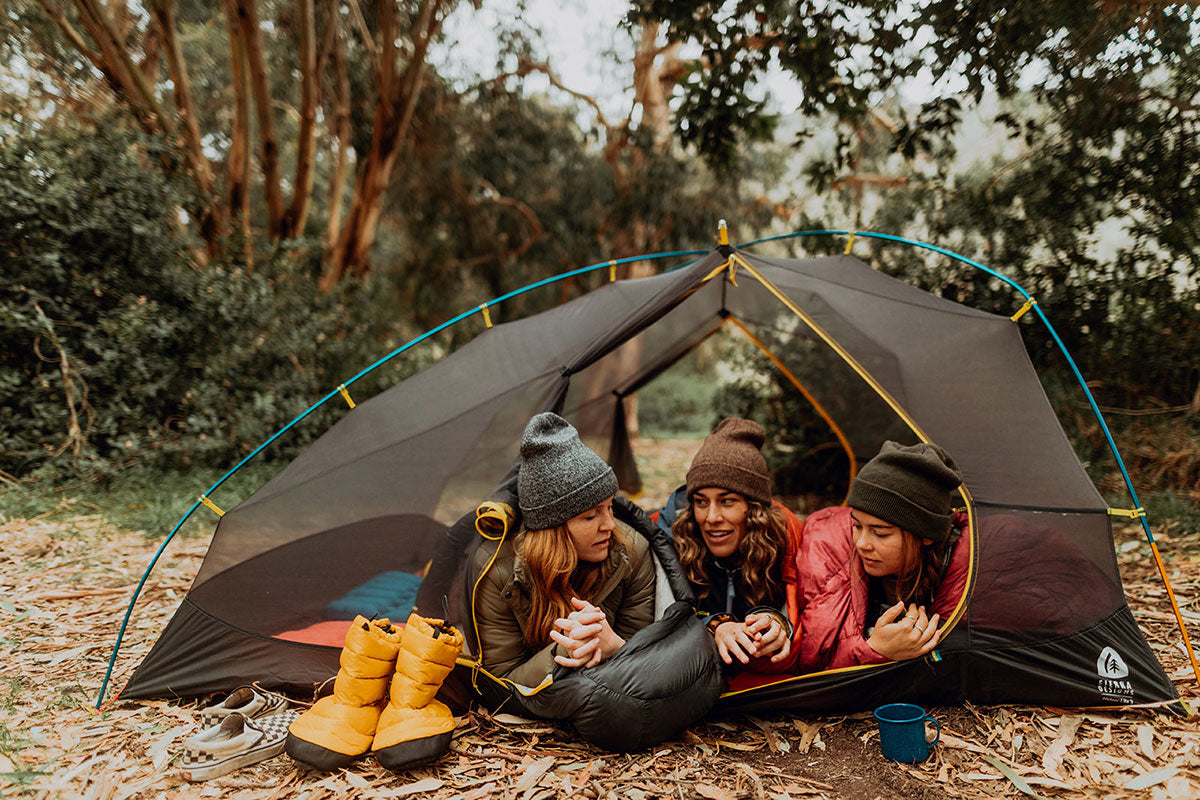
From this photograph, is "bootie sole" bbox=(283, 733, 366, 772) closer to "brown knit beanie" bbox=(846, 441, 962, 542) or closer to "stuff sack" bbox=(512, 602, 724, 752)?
"stuff sack" bbox=(512, 602, 724, 752)

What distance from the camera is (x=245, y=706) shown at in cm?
256

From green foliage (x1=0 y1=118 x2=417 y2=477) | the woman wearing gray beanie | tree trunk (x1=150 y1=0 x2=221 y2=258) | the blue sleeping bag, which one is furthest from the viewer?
tree trunk (x1=150 y1=0 x2=221 y2=258)

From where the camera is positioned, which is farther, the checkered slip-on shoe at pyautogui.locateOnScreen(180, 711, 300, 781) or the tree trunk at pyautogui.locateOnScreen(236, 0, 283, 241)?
the tree trunk at pyautogui.locateOnScreen(236, 0, 283, 241)

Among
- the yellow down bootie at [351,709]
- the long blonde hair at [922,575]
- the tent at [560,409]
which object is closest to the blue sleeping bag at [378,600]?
the tent at [560,409]

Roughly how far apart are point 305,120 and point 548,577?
636 centimetres

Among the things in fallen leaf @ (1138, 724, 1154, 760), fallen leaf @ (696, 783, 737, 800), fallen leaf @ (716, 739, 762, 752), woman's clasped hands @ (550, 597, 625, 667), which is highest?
woman's clasped hands @ (550, 597, 625, 667)

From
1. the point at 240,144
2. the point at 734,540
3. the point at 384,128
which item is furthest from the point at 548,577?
the point at 384,128

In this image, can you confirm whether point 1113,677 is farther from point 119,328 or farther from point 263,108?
point 263,108

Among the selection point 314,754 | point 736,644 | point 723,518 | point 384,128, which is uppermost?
point 384,128

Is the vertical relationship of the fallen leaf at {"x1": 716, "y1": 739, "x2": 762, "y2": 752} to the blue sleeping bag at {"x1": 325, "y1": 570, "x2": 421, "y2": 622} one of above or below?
below

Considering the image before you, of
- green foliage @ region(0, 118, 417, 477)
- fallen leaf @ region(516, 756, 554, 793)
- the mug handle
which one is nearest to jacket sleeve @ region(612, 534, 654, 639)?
fallen leaf @ region(516, 756, 554, 793)

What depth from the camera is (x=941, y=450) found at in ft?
8.71

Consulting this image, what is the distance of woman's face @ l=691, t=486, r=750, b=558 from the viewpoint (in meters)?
2.81

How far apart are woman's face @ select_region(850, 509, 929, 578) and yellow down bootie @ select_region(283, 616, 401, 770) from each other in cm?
155
